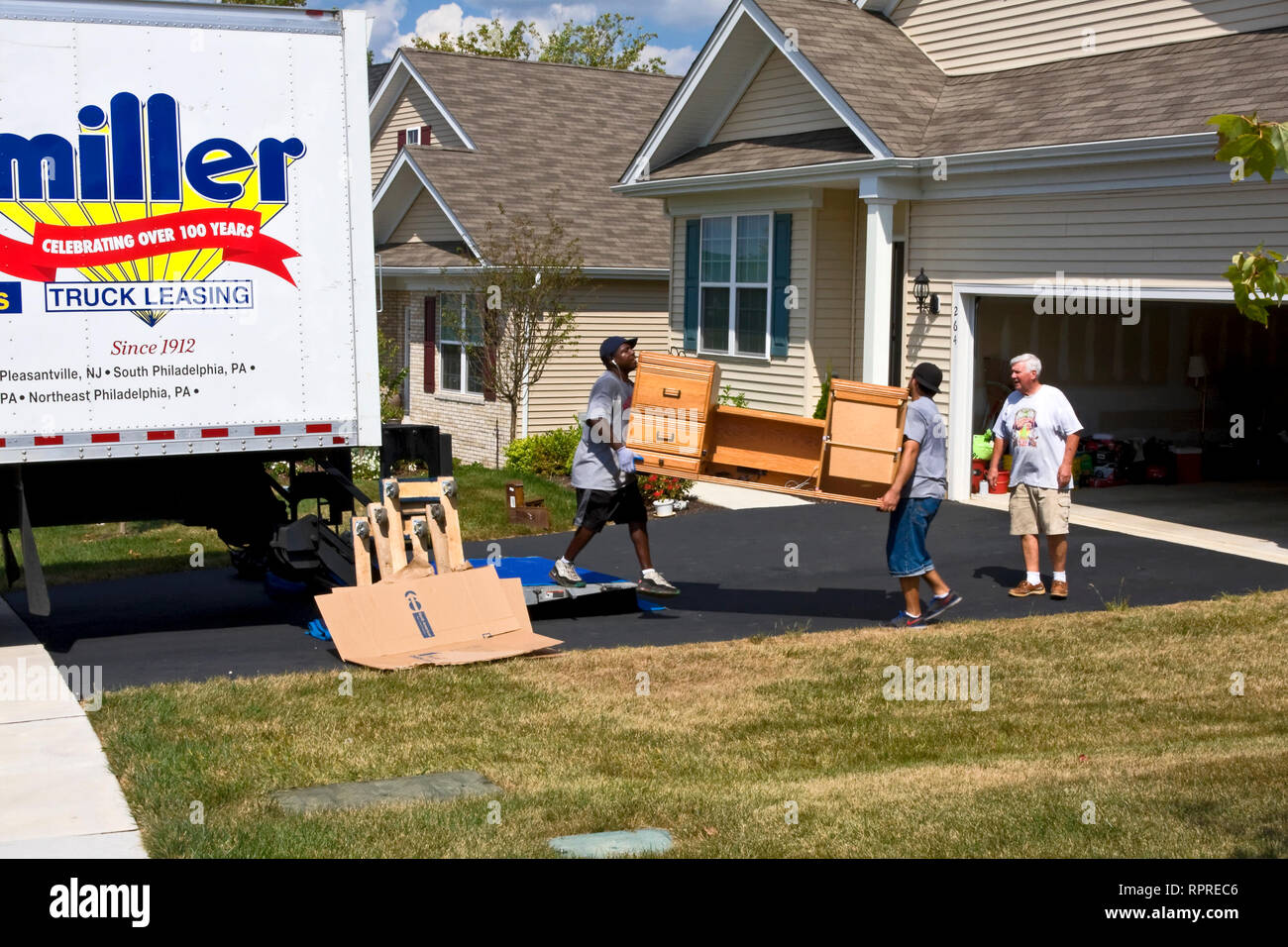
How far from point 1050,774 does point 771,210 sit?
12.3 metres

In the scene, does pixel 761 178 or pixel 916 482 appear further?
pixel 761 178

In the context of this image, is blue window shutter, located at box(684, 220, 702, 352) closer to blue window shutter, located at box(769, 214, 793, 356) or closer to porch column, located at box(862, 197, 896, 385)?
blue window shutter, located at box(769, 214, 793, 356)

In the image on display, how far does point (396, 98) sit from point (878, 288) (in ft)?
53.9

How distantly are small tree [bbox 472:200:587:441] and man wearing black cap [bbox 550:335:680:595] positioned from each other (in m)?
10.5

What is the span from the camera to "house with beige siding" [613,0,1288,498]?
13430 millimetres

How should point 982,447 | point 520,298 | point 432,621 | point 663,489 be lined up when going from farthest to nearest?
A: point 520,298 < point 663,489 < point 982,447 < point 432,621

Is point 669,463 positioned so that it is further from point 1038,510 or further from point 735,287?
point 735,287

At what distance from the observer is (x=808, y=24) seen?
17.6m

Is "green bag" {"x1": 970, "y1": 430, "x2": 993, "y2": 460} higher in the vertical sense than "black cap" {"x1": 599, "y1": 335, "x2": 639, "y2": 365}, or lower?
lower

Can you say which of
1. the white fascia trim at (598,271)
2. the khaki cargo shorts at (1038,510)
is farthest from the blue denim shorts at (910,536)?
the white fascia trim at (598,271)

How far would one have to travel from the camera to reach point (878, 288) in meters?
15.9

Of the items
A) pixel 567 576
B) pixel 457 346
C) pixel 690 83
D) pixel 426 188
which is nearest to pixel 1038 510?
pixel 567 576

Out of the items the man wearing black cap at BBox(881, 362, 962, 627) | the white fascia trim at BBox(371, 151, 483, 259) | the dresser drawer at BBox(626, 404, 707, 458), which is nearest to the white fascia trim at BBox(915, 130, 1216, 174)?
the man wearing black cap at BBox(881, 362, 962, 627)

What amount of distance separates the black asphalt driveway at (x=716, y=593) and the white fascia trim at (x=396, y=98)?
506 inches
